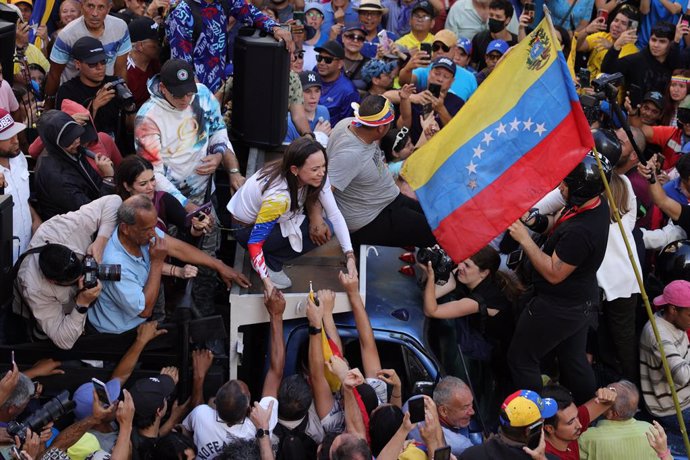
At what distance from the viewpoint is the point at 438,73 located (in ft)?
30.5

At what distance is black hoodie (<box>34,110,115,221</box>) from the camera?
21.2 feet

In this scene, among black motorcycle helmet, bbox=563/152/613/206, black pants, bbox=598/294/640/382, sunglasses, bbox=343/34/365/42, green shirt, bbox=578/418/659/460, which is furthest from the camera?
sunglasses, bbox=343/34/365/42

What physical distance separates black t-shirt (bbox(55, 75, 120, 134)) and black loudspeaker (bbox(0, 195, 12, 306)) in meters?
1.85

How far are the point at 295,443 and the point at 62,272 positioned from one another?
1577mm

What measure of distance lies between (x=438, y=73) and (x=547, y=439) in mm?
3954

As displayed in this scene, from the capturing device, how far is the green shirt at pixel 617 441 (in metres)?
6.37

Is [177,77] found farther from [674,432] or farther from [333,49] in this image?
[674,432]

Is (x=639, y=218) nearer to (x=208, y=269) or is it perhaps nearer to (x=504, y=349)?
(x=504, y=349)

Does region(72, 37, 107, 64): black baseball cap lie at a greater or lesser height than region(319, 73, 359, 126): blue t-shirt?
greater

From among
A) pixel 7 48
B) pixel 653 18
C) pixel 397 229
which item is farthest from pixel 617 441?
pixel 653 18

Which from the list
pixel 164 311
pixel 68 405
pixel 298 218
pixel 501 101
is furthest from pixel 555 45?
pixel 68 405

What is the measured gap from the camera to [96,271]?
5.94 metres

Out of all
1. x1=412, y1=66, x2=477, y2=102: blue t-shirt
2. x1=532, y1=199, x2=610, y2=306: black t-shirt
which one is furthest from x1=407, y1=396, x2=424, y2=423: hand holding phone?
x1=412, y1=66, x2=477, y2=102: blue t-shirt

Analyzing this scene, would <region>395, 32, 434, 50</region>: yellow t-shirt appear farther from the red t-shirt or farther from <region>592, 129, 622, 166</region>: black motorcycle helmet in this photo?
the red t-shirt
